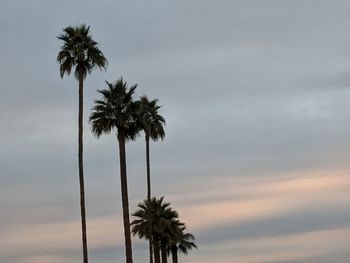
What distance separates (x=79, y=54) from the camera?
179ft

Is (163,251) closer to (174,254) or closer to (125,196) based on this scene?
(174,254)

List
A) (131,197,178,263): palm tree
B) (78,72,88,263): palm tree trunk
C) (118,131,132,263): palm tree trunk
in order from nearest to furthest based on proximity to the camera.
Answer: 1. (78,72,88,263): palm tree trunk
2. (118,131,132,263): palm tree trunk
3. (131,197,178,263): palm tree

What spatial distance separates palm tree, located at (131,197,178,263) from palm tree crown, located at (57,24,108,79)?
59.2 feet

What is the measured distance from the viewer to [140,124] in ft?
190

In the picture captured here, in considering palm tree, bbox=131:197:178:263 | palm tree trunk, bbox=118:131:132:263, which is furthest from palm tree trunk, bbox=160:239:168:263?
palm tree trunk, bbox=118:131:132:263

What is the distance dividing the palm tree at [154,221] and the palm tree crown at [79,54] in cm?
1804

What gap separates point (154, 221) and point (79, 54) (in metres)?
19.9

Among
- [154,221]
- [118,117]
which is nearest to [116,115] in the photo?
[118,117]

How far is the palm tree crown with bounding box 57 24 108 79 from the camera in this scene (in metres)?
54.6

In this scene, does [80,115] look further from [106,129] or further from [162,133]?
[162,133]

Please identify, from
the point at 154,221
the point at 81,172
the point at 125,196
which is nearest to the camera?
the point at 81,172

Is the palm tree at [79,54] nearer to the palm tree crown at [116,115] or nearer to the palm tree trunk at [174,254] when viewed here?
the palm tree crown at [116,115]

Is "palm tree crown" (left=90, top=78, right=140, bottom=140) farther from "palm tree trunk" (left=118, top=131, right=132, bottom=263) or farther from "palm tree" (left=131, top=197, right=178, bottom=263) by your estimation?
"palm tree" (left=131, top=197, right=178, bottom=263)

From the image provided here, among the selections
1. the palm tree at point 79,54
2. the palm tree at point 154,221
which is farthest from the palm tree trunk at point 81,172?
the palm tree at point 154,221
